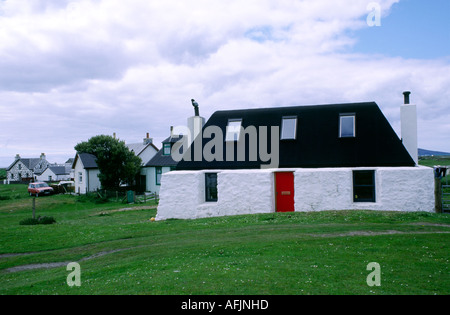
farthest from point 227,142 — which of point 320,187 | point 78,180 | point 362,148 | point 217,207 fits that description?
point 78,180

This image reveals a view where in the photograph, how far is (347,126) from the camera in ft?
67.6

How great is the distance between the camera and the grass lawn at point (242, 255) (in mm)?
6992

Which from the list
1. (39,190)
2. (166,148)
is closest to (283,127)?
(166,148)

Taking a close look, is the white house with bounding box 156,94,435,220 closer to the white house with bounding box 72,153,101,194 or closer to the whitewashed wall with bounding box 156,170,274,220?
the whitewashed wall with bounding box 156,170,274,220

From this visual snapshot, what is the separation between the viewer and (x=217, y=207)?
792 inches

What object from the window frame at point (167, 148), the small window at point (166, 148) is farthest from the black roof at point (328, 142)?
the small window at point (166, 148)

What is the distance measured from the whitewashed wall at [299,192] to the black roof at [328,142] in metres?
1.00

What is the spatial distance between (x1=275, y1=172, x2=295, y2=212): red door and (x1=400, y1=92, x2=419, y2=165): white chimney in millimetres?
8096

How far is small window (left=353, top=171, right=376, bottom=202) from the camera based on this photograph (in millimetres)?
18734

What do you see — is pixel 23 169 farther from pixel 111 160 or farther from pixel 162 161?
pixel 162 161

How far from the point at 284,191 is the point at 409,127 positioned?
9408 millimetres

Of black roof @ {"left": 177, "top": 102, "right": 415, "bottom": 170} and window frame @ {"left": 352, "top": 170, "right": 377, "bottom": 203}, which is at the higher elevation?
black roof @ {"left": 177, "top": 102, "right": 415, "bottom": 170}

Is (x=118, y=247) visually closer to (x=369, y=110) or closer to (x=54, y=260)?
(x=54, y=260)

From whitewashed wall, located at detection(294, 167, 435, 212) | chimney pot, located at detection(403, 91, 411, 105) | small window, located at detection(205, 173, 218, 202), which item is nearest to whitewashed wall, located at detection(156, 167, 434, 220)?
whitewashed wall, located at detection(294, 167, 435, 212)
